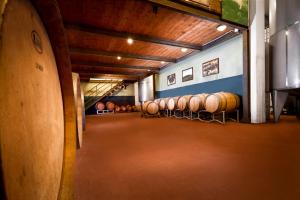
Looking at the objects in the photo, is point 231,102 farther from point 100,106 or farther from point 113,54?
point 100,106

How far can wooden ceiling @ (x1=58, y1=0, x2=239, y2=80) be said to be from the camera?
4.56 m

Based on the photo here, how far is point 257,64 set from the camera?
4.98 m

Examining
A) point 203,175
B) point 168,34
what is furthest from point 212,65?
point 203,175

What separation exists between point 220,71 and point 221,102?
2.24 m

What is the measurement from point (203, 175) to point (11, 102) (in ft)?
5.44

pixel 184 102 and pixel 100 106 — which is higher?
pixel 184 102

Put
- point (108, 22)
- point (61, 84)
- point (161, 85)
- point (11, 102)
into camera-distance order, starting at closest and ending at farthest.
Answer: point (11, 102) < point (61, 84) < point (108, 22) < point (161, 85)

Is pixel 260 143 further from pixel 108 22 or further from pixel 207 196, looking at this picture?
pixel 108 22

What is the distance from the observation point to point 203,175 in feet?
5.28

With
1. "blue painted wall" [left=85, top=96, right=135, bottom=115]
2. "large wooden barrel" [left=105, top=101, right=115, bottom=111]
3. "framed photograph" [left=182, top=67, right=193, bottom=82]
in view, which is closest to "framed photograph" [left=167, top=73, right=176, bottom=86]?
"framed photograph" [left=182, top=67, right=193, bottom=82]

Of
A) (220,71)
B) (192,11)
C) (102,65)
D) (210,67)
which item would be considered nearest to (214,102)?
(220,71)

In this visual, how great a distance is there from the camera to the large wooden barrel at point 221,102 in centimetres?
521

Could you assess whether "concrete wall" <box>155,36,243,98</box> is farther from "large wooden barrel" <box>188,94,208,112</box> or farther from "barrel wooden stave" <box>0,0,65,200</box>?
"barrel wooden stave" <box>0,0,65,200</box>

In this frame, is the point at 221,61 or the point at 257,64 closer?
the point at 257,64
